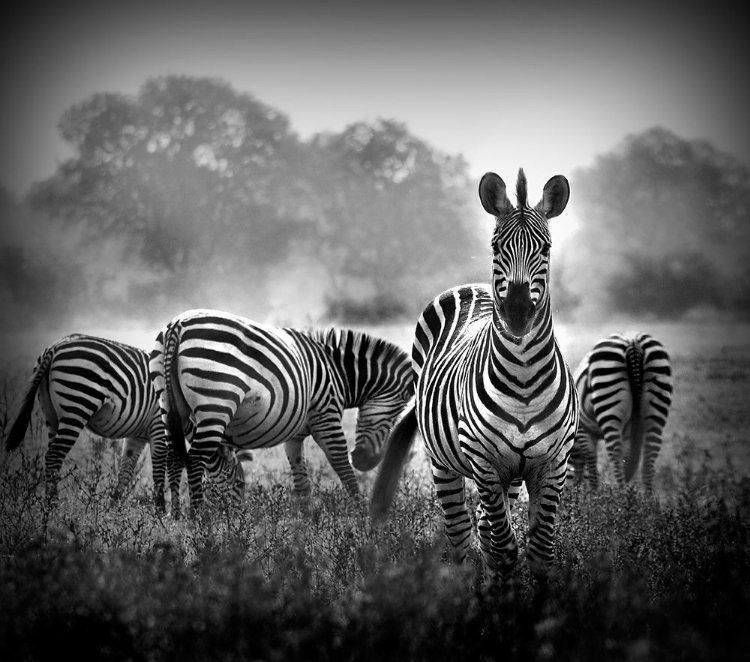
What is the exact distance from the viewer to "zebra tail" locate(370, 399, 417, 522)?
19.1 feet

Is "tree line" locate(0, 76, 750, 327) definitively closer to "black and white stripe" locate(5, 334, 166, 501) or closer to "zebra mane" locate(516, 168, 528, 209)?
"black and white stripe" locate(5, 334, 166, 501)

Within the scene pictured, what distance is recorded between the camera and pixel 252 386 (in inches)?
287

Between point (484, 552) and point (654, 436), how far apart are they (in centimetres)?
538

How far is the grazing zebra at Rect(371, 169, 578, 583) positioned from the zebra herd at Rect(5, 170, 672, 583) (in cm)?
1

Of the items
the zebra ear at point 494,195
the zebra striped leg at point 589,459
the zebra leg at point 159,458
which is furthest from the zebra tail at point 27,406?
the zebra striped leg at point 589,459

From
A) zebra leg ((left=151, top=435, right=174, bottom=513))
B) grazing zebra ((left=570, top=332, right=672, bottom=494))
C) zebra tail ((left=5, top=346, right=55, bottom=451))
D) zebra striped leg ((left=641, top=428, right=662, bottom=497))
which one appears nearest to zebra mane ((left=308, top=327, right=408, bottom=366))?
zebra leg ((left=151, top=435, right=174, bottom=513))

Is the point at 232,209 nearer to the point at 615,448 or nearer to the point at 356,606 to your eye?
the point at 615,448

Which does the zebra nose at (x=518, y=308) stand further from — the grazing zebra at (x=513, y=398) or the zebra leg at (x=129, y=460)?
the zebra leg at (x=129, y=460)

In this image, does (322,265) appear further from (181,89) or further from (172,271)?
(181,89)

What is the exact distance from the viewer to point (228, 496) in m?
6.35

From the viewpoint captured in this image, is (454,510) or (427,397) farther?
(427,397)

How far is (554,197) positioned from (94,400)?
6147mm

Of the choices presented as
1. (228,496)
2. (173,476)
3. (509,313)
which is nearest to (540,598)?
(509,313)

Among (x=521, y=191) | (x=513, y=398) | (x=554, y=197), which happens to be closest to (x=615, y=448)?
(x=554, y=197)
